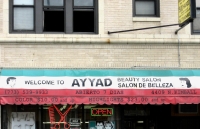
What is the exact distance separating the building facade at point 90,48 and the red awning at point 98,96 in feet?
0.69

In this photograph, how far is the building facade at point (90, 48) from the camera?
13078mm

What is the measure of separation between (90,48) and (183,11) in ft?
9.65

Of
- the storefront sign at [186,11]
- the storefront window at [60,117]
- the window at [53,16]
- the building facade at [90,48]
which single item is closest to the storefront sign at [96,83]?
the building facade at [90,48]

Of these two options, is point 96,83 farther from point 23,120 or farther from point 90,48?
point 23,120

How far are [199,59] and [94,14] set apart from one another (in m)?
3.51

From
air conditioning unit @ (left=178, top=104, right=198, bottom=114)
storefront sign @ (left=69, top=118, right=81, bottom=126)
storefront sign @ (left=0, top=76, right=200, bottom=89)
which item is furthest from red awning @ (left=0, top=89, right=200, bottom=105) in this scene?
air conditioning unit @ (left=178, top=104, right=198, bottom=114)

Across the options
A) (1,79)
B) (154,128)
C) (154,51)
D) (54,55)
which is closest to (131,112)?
(154,128)

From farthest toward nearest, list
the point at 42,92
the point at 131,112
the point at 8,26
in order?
the point at 131,112 < the point at 8,26 < the point at 42,92

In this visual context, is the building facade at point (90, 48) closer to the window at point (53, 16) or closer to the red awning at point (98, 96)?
the window at point (53, 16)

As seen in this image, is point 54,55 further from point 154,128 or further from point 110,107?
point 154,128

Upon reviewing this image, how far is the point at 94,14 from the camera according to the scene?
13.6 metres

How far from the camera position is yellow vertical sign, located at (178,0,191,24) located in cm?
1224

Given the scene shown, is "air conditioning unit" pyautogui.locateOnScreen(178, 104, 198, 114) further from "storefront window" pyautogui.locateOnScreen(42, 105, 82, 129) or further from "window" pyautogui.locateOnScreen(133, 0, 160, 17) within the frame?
"storefront window" pyautogui.locateOnScreen(42, 105, 82, 129)

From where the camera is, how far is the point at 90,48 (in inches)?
526
